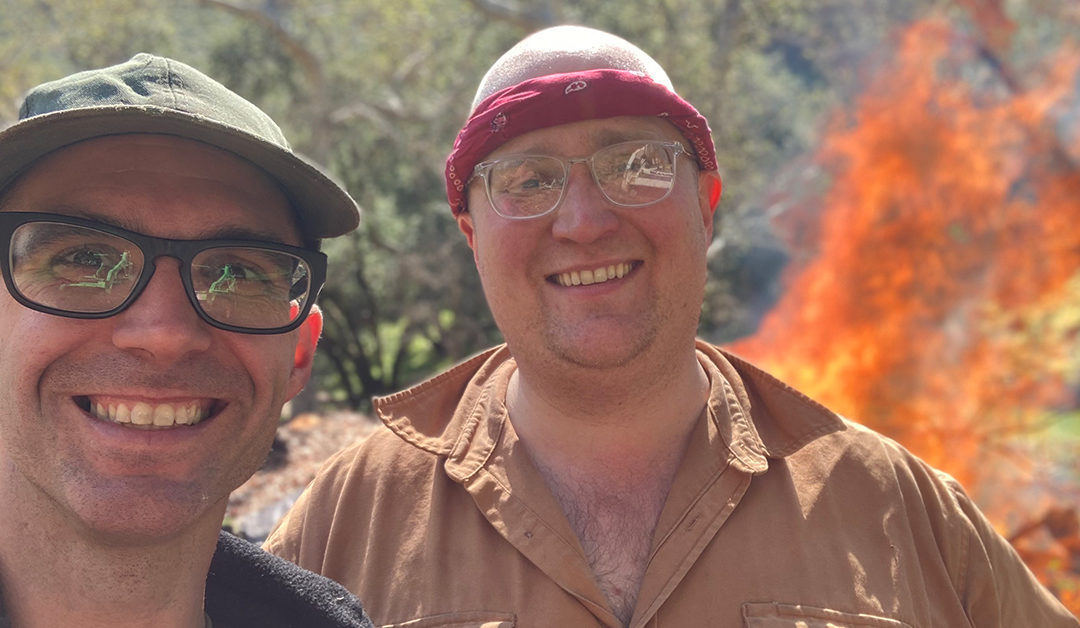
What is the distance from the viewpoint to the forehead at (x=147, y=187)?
5.83 ft

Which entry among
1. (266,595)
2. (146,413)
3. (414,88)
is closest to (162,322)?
(146,413)

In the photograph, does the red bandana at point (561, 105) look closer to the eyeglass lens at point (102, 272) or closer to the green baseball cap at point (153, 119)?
the green baseball cap at point (153, 119)

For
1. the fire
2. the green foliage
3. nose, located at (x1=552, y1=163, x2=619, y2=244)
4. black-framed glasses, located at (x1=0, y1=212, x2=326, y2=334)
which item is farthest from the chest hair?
the green foliage

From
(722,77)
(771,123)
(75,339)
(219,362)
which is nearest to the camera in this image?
(75,339)

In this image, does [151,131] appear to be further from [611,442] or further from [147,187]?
[611,442]

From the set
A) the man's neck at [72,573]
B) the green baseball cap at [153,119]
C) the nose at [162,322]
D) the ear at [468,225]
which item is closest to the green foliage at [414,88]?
the ear at [468,225]

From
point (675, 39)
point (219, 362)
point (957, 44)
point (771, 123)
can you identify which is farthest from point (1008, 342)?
point (219, 362)

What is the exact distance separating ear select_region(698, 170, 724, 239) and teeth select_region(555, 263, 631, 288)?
42 cm

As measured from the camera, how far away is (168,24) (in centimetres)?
1543

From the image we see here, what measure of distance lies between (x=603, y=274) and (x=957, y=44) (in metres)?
12.7

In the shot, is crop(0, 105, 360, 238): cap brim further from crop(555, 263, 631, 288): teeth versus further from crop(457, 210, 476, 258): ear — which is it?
crop(457, 210, 476, 258): ear

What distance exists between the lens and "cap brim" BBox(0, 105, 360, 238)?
1699 mm

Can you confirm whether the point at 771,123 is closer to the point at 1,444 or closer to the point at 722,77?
the point at 722,77

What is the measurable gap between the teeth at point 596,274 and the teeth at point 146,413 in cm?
123
